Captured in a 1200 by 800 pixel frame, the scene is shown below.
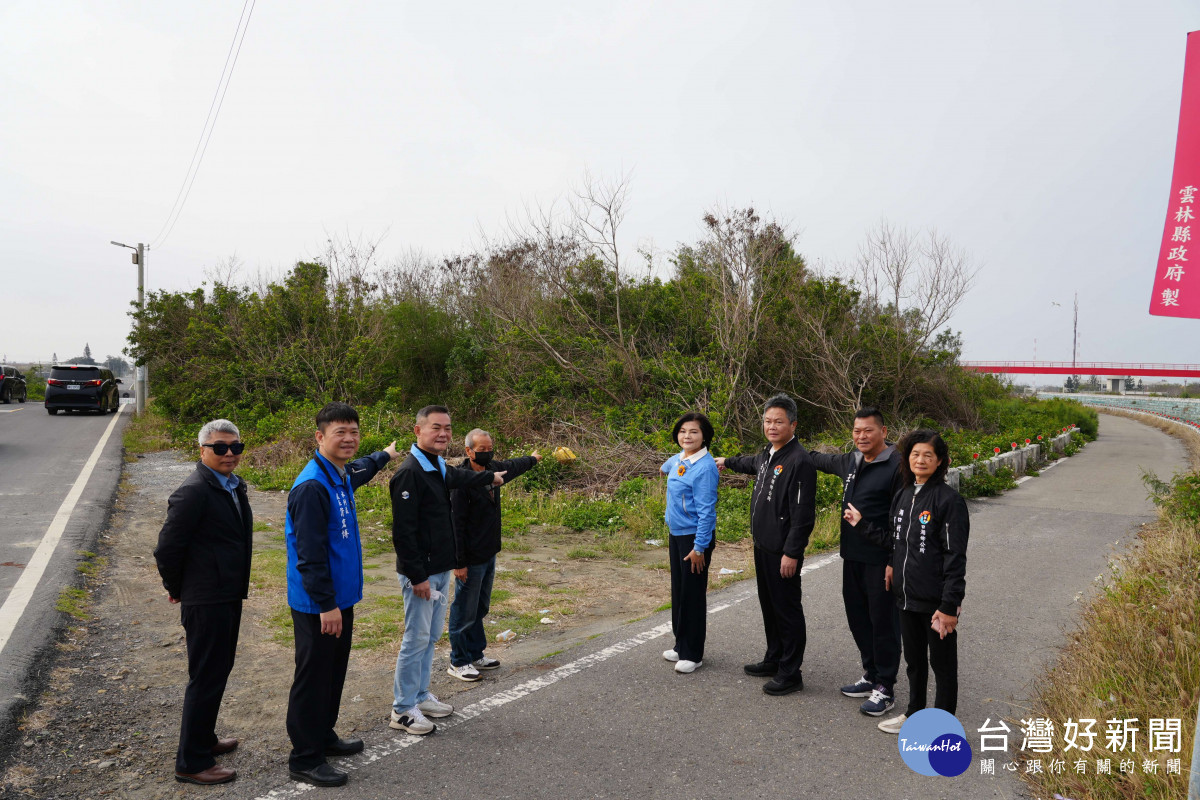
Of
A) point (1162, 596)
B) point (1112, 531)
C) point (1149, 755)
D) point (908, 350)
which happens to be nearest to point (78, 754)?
point (1149, 755)

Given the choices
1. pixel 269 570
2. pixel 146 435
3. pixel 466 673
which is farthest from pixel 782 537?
pixel 146 435

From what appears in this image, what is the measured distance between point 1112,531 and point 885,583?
7.45m

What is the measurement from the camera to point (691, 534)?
16.8 feet

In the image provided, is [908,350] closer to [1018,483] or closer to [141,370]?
[1018,483]

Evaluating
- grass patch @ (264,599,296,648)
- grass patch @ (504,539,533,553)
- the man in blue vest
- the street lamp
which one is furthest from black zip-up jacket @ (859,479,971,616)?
the street lamp

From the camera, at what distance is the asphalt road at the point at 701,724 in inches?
140

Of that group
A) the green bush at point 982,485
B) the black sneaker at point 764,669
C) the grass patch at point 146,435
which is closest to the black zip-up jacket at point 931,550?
the black sneaker at point 764,669

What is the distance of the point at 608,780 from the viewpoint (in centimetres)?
357

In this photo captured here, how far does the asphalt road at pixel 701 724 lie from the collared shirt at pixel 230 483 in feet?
4.43

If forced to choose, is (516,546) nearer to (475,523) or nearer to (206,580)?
(475,523)

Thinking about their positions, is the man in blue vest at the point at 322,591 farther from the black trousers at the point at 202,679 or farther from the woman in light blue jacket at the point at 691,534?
the woman in light blue jacket at the point at 691,534

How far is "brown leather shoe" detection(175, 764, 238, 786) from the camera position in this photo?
3.55 m

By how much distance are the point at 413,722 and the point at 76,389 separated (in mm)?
28707

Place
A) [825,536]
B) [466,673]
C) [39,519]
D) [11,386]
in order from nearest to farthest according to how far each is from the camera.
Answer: [466,673] → [825,536] → [39,519] → [11,386]
